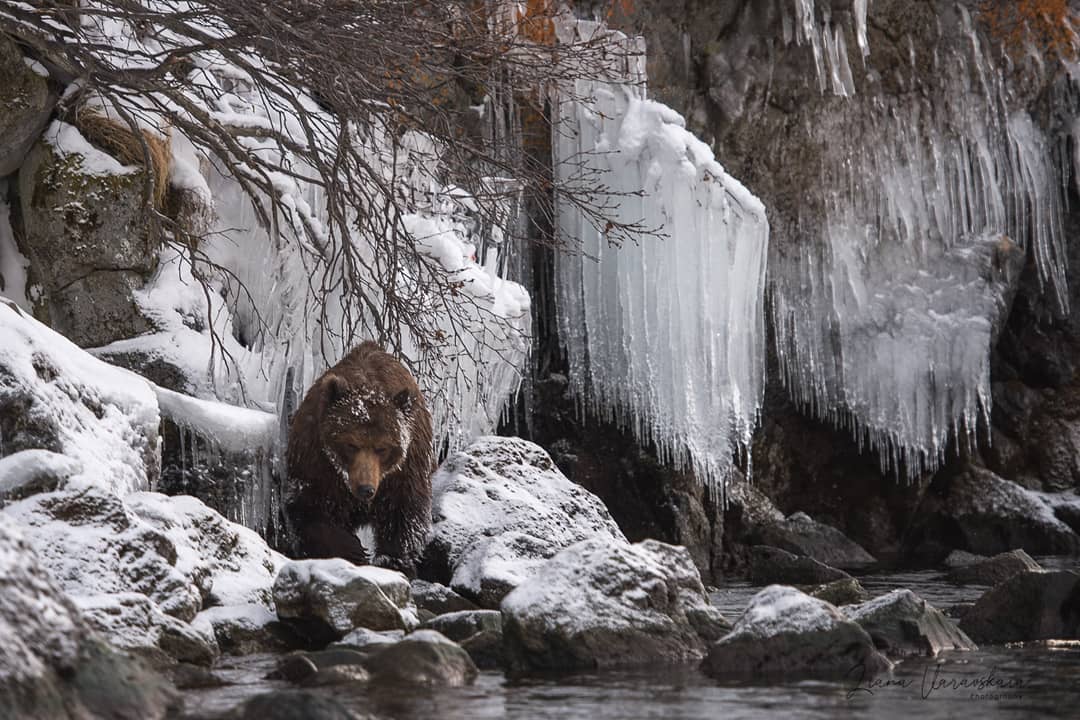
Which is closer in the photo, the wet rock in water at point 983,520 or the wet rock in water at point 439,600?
the wet rock in water at point 439,600

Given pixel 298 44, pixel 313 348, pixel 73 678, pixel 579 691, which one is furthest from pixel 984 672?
pixel 313 348

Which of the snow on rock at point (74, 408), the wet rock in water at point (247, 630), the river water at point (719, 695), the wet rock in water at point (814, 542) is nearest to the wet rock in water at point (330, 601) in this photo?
the wet rock in water at point (247, 630)

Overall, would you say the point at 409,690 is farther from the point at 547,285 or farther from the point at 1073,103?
the point at 1073,103

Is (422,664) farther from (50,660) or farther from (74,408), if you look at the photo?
(74,408)

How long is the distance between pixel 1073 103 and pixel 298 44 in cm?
1067

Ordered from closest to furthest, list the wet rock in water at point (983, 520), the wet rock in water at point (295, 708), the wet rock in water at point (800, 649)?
the wet rock in water at point (295, 708) < the wet rock in water at point (800, 649) < the wet rock in water at point (983, 520)

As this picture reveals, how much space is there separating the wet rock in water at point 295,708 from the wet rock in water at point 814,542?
883 cm

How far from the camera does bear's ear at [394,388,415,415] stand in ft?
23.4

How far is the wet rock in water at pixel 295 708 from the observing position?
3398mm

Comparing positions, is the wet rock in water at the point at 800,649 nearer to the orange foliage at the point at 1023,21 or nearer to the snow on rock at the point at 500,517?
the snow on rock at the point at 500,517

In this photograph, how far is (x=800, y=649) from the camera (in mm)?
4898

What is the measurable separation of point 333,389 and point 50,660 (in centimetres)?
366

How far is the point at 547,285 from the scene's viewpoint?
12445 mm

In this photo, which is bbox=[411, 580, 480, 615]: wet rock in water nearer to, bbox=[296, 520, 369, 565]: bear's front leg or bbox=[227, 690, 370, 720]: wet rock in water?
bbox=[296, 520, 369, 565]: bear's front leg
